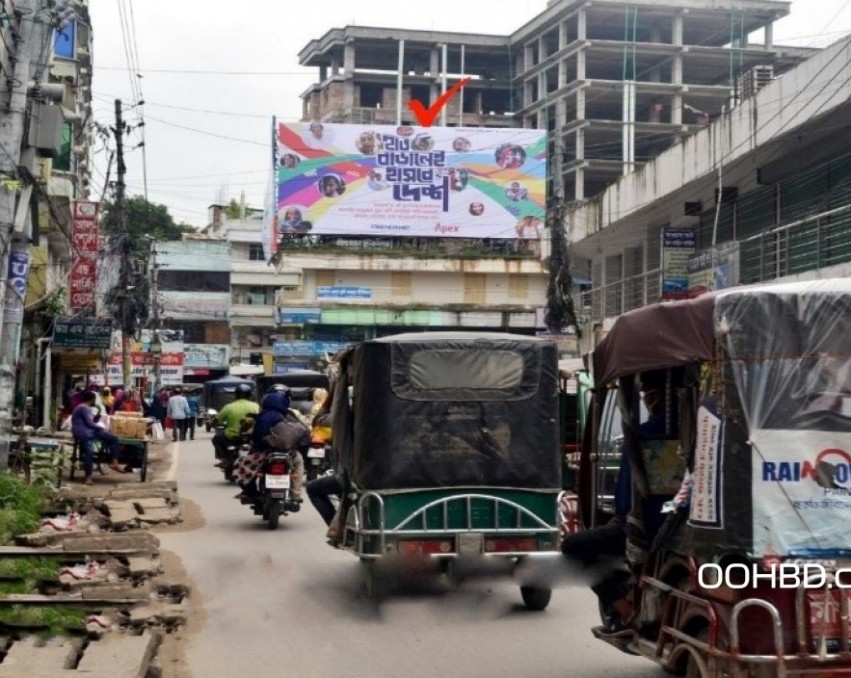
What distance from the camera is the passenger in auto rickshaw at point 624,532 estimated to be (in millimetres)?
6969

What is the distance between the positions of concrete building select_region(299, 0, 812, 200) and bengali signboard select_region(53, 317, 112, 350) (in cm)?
5057

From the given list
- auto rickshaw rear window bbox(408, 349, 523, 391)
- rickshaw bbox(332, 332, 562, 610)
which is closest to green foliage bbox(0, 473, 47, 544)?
rickshaw bbox(332, 332, 562, 610)

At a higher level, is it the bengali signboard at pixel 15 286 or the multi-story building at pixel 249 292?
the multi-story building at pixel 249 292

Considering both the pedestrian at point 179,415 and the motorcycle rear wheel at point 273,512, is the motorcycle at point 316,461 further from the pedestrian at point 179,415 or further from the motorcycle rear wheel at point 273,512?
the pedestrian at point 179,415

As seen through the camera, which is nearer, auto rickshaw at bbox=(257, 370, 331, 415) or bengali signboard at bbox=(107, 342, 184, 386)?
auto rickshaw at bbox=(257, 370, 331, 415)

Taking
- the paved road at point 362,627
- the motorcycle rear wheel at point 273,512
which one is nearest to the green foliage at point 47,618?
the paved road at point 362,627

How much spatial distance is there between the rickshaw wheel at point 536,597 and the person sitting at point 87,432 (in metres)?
12.5

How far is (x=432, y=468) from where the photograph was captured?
10.7m

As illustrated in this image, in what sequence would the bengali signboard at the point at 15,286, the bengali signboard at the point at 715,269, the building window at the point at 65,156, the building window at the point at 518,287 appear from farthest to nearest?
1. the building window at the point at 518,287
2. the building window at the point at 65,156
3. the bengali signboard at the point at 715,269
4. the bengali signboard at the point at 15,286


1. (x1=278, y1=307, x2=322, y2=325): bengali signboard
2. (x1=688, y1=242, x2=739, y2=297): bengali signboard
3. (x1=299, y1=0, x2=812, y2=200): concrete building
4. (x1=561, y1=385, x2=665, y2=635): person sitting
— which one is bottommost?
(x1=561, y1=385, x2=665, y2=635): person sitting

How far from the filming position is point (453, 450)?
10.9 metres

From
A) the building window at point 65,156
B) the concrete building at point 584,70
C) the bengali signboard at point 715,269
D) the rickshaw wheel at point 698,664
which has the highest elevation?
the concrete building at point 584,70

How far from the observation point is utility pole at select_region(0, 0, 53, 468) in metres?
15.6

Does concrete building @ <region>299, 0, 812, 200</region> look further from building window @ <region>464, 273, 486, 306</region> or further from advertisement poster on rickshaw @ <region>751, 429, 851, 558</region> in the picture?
advertisement poster on rickshaw @ <region>751, 429, 851, 558</region>
